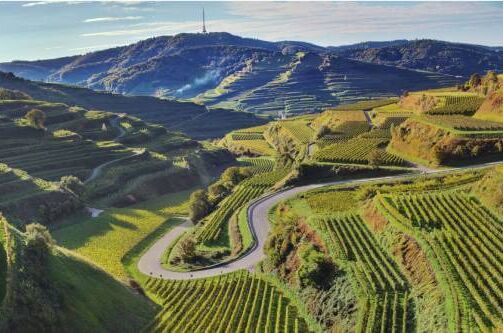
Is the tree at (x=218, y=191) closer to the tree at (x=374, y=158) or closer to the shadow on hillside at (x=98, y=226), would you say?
the shadow on hillside at (x=98, y=226)

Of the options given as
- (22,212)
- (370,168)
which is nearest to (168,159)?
(22,212)

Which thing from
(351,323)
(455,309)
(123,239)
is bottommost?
(123,239)

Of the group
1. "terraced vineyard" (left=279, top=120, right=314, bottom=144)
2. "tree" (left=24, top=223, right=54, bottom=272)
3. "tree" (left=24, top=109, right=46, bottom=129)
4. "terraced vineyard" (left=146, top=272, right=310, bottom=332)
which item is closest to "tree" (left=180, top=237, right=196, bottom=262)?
"terraced vineyard" (left=146, top=272, right=310, bottom=332)

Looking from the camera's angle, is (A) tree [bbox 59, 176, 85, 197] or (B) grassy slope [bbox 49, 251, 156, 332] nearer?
(B) grassy slope [bbox 49, 251, 156, 332]

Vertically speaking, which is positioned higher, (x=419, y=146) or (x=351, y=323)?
(x=419, y=146)

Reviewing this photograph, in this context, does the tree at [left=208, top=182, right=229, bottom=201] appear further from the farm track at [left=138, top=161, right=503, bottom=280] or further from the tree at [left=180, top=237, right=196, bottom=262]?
the tree at [left=180, top=237, right=196, bottom=262]

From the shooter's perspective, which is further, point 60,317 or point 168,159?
point 168,159

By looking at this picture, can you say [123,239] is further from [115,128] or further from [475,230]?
[115,128]
